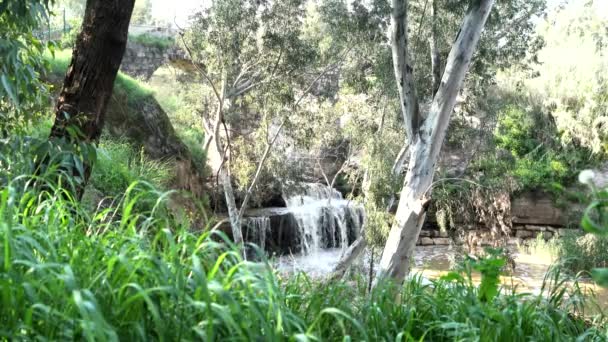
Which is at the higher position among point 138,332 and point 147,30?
point 147,30

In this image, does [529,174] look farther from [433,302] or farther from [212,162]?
[433,302]

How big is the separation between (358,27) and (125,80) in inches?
213

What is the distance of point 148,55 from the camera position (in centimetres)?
2205

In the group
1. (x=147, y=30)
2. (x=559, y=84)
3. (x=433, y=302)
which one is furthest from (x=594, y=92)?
(x=433, y=302)

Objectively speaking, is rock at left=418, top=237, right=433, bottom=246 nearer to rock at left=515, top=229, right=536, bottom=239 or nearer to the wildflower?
rock at left=515, top=229, right=536, bottom=239

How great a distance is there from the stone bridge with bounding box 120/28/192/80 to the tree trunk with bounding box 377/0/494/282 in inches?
628

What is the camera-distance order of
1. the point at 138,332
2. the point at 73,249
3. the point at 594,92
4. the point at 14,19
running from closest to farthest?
1. the point at 138,332
2. the point at 73,249
3. the point at 14,19
4. the point at 594,92

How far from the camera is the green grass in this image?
55.0 inches

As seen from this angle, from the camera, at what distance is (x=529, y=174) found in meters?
18.9

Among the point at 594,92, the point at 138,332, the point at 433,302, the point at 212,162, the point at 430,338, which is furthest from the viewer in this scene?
the point at 594,92

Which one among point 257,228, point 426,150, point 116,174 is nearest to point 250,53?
point 116,174

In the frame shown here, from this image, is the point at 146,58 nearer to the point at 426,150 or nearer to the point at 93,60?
the point at 426,150

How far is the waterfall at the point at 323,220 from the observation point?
666 inches

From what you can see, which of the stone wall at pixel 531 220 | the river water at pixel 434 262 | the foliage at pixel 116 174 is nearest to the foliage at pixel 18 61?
the foliage at pixel 116 174
